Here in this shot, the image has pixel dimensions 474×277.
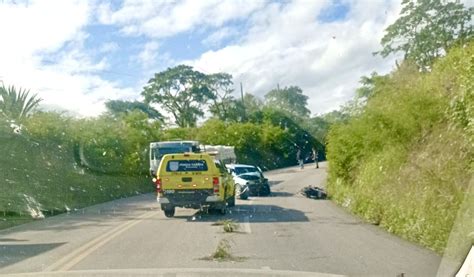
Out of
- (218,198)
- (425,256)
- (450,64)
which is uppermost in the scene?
(450,64)

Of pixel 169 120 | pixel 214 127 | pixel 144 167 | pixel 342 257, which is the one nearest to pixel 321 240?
pixel 342 257

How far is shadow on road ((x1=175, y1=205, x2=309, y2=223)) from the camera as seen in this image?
19750mm

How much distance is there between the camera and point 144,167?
38.6m

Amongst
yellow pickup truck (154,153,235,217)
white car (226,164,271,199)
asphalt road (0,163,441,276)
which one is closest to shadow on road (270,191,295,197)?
white car (226,164,271,199)

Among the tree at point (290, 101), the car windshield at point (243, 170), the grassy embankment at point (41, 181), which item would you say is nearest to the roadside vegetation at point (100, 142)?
the grassy embankment at point (41, 181)

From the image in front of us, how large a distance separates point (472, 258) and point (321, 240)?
18.9 feet

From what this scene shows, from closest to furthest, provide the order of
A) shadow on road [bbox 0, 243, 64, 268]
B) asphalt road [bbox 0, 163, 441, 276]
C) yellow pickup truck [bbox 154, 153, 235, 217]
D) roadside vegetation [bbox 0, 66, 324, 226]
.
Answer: asphalt road [bbox 0, 163, 441, 276], shadow on road [bbox 0, 243, 64, 268], yellow pickup truck [bbox 154, 153, 235, 217], roadside vegetation [bbox 0, 66, 324, 226]

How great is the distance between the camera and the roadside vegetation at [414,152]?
13.2 m

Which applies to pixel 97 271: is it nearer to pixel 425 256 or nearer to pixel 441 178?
pixel 425 256

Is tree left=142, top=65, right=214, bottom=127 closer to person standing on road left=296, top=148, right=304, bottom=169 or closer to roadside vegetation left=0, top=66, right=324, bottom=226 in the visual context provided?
roadside vegetation left=0, top=66, right=324, bottom=226

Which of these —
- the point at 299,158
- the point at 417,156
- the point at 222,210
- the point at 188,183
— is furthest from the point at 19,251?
the point at 299,158

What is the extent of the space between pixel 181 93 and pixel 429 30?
22622 millimetres

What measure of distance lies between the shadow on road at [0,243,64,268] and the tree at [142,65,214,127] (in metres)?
31.4

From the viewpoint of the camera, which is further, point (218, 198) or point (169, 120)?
point (169, 120)
